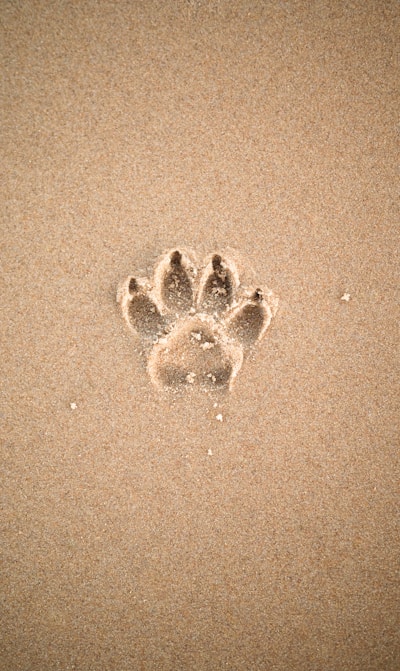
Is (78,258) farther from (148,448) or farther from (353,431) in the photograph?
(353,431)

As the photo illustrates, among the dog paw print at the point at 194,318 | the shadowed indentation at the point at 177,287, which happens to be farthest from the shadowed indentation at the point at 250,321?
the shadowed indentation at the point at 177,287

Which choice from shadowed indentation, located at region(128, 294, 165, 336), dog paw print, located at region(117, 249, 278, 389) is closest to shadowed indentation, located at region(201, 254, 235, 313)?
dog paw print, located at region(117, 249, 278, 389)

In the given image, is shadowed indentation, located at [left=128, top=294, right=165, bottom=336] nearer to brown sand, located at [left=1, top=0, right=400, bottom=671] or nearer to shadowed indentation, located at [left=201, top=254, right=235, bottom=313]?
brown sand, located at [left=1, top=0, right=400, bottom=671]

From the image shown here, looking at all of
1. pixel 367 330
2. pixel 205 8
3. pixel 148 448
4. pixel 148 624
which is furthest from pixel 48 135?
pixel 148 624

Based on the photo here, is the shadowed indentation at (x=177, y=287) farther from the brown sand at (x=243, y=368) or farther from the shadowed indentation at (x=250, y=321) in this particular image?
the shadowed indentation at (x=250, y=321)

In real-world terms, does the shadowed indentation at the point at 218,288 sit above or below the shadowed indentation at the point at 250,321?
above

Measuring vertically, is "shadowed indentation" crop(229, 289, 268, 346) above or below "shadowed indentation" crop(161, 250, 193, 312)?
below

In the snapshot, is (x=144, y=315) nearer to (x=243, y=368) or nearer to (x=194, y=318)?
(x=194, y=318)
